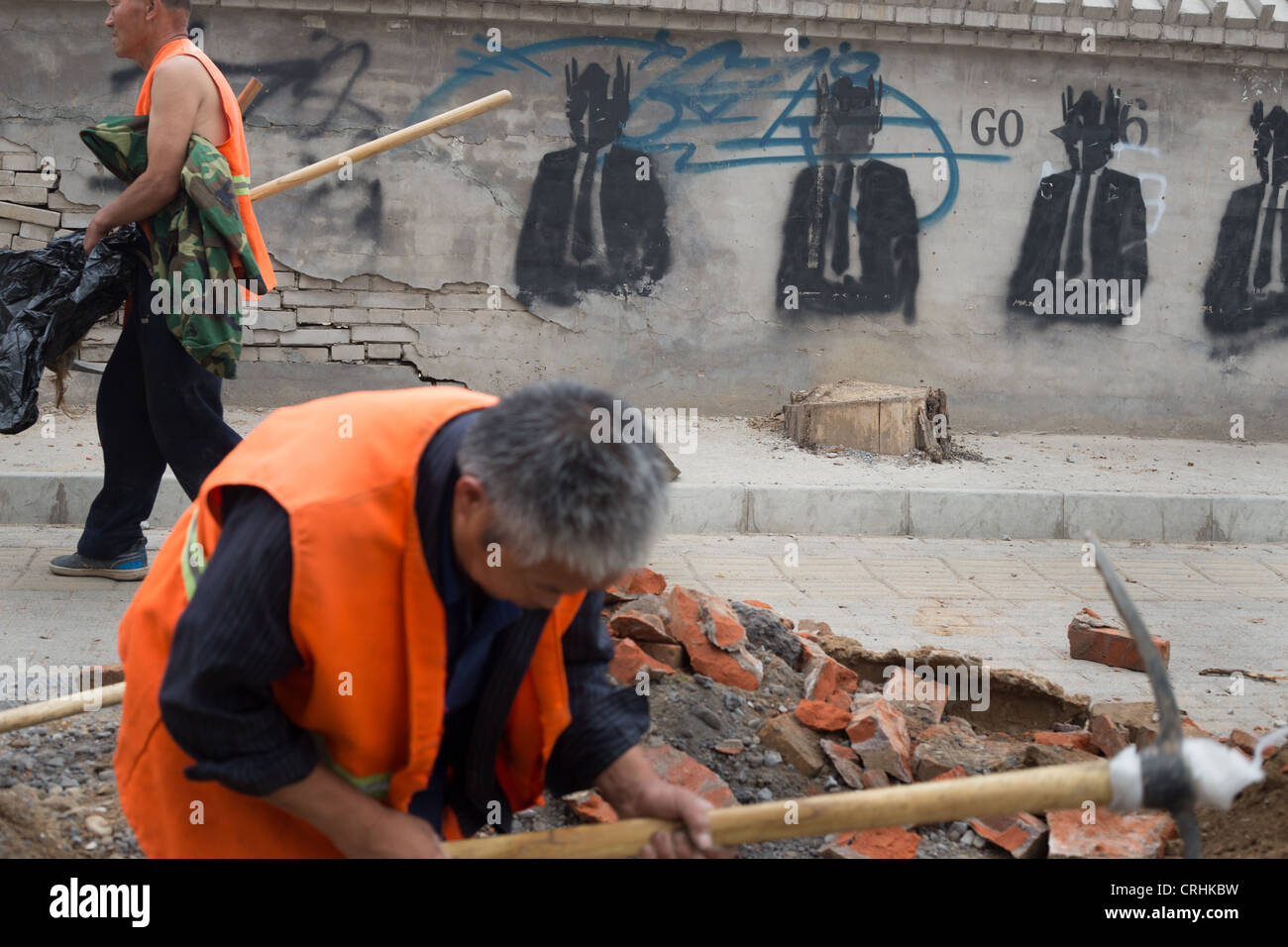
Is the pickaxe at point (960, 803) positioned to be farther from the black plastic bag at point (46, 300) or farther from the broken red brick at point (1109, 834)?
the black plastic bag at point (46, 300)

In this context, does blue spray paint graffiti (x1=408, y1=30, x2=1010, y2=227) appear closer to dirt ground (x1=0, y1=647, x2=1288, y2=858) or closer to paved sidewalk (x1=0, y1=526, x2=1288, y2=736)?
paved sidewalk (x1=0, y1=526, x2=1288, y2=736)

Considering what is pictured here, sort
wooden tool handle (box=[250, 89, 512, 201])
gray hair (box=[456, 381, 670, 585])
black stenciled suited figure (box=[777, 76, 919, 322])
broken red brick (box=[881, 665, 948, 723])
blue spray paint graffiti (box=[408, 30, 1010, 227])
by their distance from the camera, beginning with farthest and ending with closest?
1. black stenciled suited figure (box=[777, 76, 919, 322])
2. blue spray paint graffiti (box=[408, 30, 1010, 227])
3. wooden tool handle (box=[250, 89, 512, 201])
4. broken red brick (box=[881, 665, 948, 723])
5. gray hair (box=[456, 381, 670, 585])

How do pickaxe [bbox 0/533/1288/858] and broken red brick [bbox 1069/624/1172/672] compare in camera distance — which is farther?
broken red brick [bbox 1069/624/1172/672]

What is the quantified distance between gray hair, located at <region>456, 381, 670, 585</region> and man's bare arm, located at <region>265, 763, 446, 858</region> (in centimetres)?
48

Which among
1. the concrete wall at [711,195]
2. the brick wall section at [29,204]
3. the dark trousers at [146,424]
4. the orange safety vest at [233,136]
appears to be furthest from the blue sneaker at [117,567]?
the brick wall section at [29,204]

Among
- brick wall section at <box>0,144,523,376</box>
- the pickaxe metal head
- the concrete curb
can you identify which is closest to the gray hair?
the pickaxe metal head

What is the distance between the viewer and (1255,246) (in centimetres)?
977

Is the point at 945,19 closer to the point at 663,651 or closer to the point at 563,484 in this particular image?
the point at 663,651

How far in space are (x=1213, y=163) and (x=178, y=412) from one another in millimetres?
8394

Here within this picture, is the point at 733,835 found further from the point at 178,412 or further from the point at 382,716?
the point at 178,412

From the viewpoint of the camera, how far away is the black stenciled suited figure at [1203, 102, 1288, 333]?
966cm

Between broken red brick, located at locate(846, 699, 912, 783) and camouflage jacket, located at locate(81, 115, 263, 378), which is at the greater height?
camouflage jacket, located at locate(81, 115, 263, 378)

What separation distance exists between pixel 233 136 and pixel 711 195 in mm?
5022

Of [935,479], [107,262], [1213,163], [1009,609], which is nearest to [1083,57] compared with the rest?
[1213,163]
